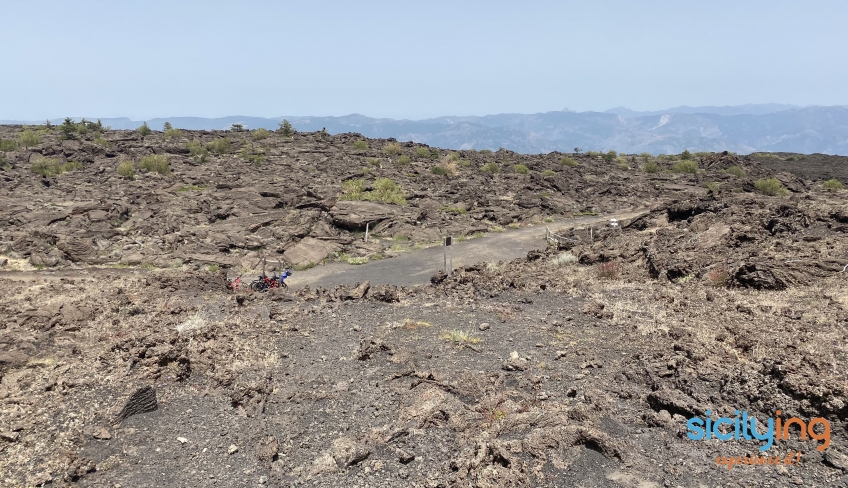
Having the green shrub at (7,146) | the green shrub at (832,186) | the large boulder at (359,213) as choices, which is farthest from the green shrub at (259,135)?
the green shrub at (832,186)

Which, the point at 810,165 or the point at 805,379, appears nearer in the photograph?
the point at 805,379

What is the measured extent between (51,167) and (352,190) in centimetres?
2342

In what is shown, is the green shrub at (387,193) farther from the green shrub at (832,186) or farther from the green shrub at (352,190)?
the green shrub at (832,186)

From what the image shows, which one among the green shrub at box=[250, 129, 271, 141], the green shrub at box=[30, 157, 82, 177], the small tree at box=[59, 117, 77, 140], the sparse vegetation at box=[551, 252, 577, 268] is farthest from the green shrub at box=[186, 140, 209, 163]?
the sparse vegetation at box=[551, 252, 577, 268]

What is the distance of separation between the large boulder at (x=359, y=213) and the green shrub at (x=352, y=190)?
2.31 meters

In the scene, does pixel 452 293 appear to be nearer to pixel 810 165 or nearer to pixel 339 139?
pixel 339 139

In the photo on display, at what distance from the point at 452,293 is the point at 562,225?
19.0m

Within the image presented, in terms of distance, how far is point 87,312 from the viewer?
13.6 m

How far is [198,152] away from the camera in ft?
154

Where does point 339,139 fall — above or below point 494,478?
above

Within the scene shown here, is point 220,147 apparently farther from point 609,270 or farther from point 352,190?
point 609,270

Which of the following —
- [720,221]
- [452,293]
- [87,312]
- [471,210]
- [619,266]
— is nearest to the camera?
[87,312]

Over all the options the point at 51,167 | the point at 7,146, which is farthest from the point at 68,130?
the point at 51,167

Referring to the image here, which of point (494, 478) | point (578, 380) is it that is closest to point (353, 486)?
point (494, 478)
